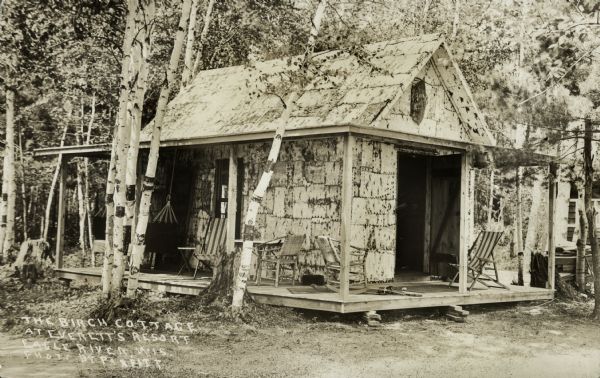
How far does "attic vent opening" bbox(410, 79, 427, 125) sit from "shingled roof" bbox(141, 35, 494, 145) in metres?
0.39

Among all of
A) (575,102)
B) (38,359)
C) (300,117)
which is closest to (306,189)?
(300,117)

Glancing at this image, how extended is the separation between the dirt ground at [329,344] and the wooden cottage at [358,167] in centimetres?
43

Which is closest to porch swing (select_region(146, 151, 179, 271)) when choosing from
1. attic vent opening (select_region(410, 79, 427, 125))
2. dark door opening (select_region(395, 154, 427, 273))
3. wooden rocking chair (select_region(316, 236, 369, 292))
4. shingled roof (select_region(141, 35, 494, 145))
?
shingled roof (select_region(141, 35, 494, 145))

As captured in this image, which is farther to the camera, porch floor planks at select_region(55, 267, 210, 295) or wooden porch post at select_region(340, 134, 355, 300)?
porch floor planks at select_region(55, 267, 210, 295)

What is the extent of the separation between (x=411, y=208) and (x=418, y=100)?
2.56 metres

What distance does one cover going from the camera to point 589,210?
10.9 meters

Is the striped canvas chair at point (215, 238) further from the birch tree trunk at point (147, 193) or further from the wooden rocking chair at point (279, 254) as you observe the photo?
the birch tree trunk at point (147, 193)

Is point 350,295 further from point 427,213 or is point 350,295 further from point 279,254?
point 427,213

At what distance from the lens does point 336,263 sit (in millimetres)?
10320

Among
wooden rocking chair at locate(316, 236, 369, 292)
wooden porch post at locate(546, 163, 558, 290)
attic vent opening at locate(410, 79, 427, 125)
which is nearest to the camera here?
wooden rocking chair at locate(316, 236, 369, 292)

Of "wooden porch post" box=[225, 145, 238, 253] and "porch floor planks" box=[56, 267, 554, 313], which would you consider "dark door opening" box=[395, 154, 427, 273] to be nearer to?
"porch floor planks" box=[56, 267, 554, 313]

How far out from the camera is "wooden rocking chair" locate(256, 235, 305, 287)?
35.1ft

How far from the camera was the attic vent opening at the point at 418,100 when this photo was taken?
11758 millimetres

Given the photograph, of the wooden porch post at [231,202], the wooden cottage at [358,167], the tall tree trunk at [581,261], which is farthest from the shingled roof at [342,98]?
the tall tree trunk at [581,261]
